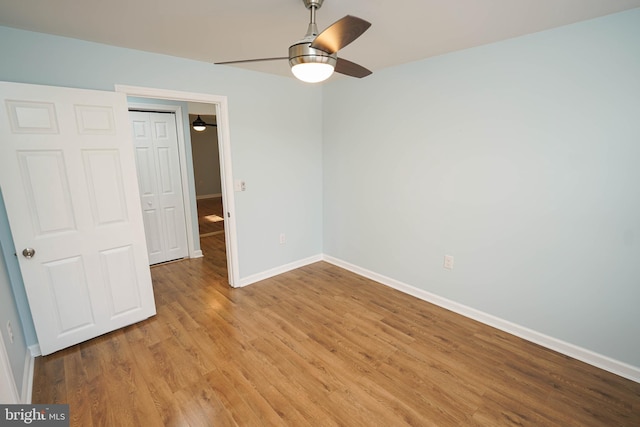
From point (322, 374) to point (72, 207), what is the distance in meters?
2.29

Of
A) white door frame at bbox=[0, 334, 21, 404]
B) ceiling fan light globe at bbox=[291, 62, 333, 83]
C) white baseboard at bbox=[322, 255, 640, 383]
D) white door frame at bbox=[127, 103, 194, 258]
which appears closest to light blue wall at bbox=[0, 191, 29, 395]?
white door frame at bbox=[0, 334, 21, 404]

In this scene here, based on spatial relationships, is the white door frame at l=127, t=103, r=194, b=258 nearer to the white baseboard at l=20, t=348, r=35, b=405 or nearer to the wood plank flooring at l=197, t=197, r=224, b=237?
the wood plank flooring at l=197, t=197, r=224, b=237

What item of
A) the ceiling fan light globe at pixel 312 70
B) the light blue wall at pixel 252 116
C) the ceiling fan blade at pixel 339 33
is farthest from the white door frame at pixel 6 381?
the ceiling fan blade at pixel 339 33

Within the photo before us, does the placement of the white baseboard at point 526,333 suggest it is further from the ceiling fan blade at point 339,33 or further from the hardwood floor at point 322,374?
the ceiling fan blade at point 339,33

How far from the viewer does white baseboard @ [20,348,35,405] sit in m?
1.79

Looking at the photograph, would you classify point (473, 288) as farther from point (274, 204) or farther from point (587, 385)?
point (274, 204)

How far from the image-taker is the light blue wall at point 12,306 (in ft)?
5.83

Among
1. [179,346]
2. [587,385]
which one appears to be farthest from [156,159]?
[587,385]

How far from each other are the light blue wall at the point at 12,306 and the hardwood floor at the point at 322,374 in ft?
0.70

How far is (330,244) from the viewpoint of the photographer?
13.5 ft

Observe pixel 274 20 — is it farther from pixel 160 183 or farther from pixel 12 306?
pixel 160 183

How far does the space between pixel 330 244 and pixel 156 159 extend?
2682 mm

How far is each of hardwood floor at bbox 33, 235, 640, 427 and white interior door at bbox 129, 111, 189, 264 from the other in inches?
57.6

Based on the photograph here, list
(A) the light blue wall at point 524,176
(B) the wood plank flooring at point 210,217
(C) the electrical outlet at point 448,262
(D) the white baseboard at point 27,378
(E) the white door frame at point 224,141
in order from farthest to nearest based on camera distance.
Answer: (B) the wood plank flooring at point 210,217
(C) the electrical outlet at point 448,262
(E) the white door frame at point 224,141
(A) the light blue wall at point 524,176
(D) the white baseboard at point 27,378
